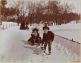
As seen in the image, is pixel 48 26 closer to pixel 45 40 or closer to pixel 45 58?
pixel 45 40

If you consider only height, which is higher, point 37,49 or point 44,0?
point 44,0

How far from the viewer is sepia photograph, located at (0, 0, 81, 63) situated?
145 centimetres

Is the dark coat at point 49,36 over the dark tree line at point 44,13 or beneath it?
beneath

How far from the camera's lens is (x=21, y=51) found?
4.78 ft

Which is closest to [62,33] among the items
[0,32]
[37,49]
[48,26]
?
[48,26]

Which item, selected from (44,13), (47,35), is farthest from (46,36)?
(44,13)

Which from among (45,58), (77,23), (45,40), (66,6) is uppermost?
(66,6)

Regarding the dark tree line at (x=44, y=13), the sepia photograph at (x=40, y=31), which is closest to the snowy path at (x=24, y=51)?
the sepia photograph at (x=40, y=31)

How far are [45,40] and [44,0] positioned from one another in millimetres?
285

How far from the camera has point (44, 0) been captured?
57.5 inches

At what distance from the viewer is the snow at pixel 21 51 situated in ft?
4.74

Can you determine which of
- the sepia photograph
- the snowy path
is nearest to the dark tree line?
the sepia photograph

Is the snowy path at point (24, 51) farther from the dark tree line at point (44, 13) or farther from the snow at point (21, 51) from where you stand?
the dark tree line at point (44, 13)

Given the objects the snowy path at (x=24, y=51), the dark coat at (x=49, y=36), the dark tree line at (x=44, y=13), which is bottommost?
the snowy path at (x=24, y=51)
